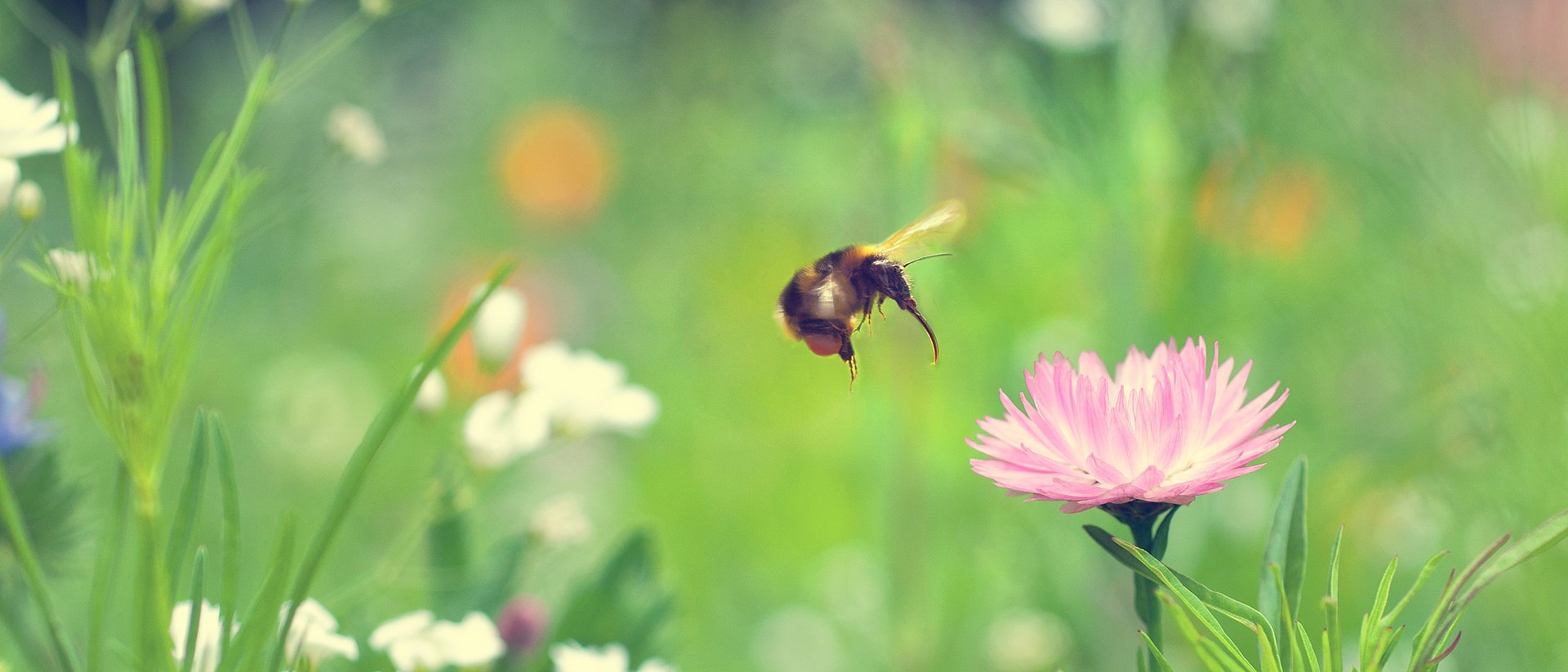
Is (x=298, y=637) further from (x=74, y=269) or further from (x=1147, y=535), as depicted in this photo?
(x=1147, y=535)

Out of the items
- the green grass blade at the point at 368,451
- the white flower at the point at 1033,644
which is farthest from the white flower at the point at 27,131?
the white flower at the point at 1033,644

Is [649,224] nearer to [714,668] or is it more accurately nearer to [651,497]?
[651,497]

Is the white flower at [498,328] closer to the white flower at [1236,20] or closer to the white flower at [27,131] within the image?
Result: the white flower at [27,131]

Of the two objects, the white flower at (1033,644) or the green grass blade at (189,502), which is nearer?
the green grass blade at (189,502)

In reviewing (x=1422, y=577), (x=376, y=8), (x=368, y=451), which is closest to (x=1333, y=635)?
(x=1422, y=577)

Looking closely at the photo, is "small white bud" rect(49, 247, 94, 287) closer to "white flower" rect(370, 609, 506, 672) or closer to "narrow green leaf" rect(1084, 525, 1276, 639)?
"white flower" rect(370, 609, 506, 672)

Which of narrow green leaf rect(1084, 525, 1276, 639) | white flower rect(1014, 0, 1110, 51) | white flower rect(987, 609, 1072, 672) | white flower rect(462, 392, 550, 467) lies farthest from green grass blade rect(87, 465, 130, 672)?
white flower rect(1014, 0, 1110, 51)
